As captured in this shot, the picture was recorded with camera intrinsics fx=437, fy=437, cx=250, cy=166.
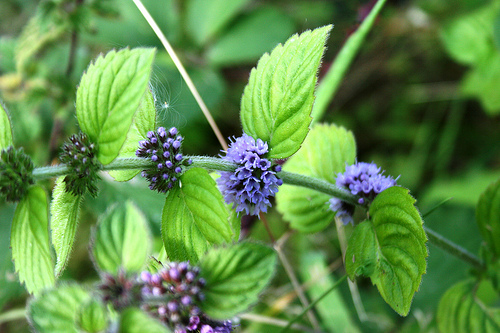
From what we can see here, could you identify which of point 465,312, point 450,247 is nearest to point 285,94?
point 450,247

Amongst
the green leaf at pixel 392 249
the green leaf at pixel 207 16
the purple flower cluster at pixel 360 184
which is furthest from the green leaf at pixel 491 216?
the green leaf at pixel 207 16

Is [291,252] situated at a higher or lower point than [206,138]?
A: lower

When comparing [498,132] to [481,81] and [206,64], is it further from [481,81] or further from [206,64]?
[206,64]

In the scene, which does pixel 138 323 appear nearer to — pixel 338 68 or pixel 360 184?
pixel 360 184

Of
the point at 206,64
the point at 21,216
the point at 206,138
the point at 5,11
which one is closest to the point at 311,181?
the point at 21,216

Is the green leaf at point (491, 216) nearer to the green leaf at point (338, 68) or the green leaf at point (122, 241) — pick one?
the green leaf at point (338, 68)

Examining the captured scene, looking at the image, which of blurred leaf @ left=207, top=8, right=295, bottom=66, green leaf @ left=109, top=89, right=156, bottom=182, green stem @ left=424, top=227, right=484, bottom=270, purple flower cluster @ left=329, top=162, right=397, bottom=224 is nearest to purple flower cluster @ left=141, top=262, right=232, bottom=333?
green leaf @ left=109, top=89, right=156, bottom=182
